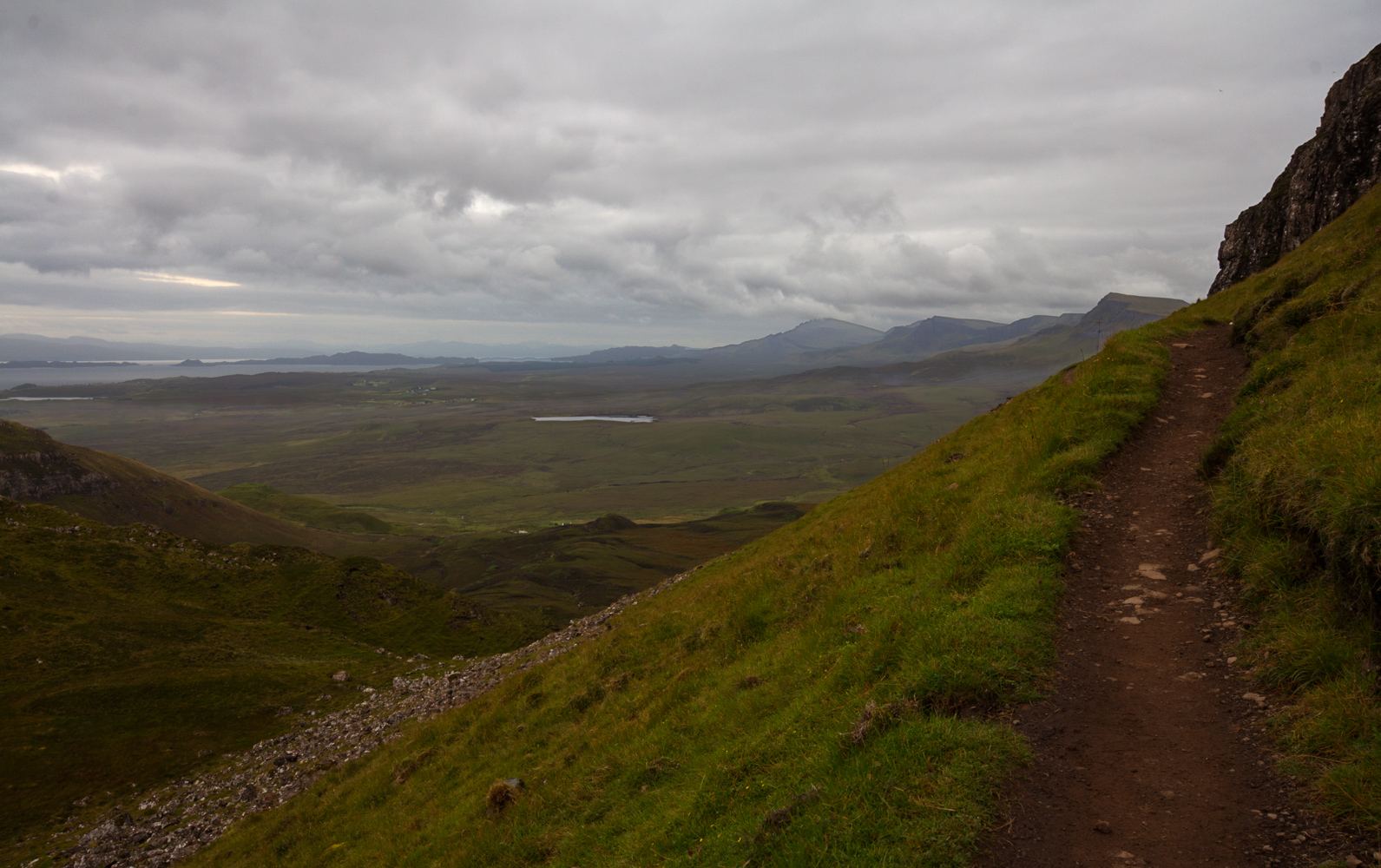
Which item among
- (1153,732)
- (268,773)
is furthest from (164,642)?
(1153,732)

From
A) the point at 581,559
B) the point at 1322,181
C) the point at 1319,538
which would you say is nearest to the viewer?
the point at 1319,538

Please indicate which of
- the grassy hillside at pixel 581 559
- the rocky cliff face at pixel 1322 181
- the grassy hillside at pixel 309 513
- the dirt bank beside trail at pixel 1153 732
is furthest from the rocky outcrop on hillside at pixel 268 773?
the grassy hillside at pixel 309 513

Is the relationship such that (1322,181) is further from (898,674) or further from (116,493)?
(116,493)

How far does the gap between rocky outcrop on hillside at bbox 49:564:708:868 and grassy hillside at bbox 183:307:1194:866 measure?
3022 mm

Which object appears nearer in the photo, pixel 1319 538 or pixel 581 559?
pixel 1319 538

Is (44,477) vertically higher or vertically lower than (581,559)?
higher

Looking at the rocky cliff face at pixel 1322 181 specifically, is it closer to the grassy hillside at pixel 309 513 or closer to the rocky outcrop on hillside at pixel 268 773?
the rocky outcrop on hillside at pixel 268 773

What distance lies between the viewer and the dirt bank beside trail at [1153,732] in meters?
6.70

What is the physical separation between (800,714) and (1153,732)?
4929 mm

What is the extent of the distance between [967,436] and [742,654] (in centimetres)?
1849

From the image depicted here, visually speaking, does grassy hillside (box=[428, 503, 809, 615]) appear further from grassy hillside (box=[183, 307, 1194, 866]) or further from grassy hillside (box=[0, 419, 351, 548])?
grassy hillside (box=[183, 307, 1194, 866])

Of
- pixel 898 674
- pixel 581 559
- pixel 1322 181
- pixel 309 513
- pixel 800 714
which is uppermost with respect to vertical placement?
pixel 1322 181

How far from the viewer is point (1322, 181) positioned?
44.5m

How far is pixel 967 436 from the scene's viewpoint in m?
28.8
